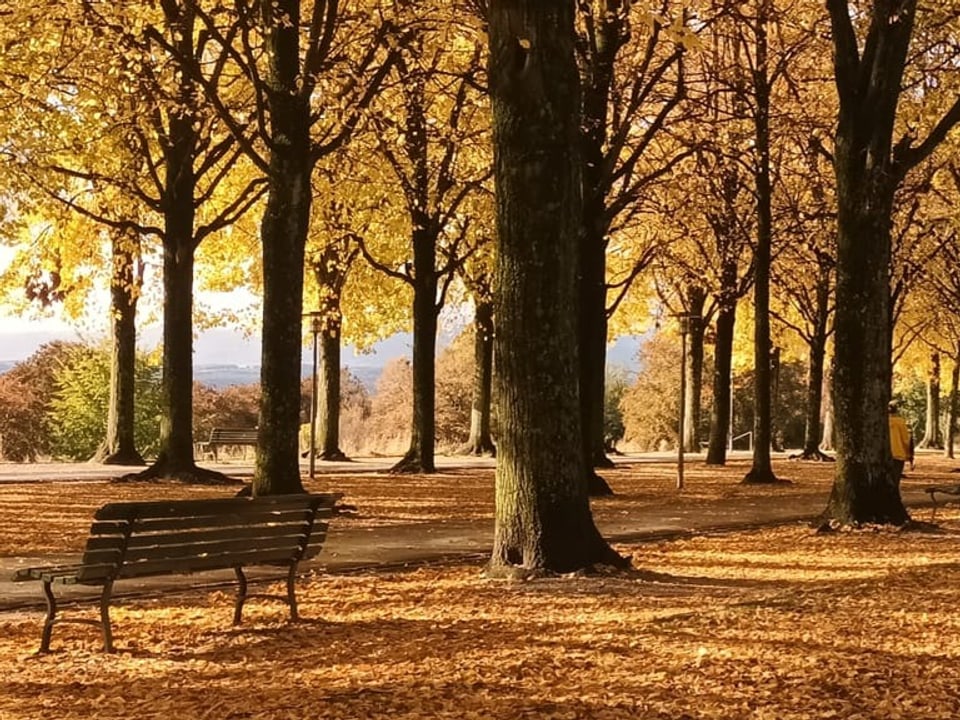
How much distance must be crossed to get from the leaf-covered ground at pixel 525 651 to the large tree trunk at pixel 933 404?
130 feet

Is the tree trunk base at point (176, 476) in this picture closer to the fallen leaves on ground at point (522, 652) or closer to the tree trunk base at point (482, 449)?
the fallen leaves on ground at point (522, 652)

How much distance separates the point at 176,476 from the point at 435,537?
9.68 m

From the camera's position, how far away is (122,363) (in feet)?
88.8

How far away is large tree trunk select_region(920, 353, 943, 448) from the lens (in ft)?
158

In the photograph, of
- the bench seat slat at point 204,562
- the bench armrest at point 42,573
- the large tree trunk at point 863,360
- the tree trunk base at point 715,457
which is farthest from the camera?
the tree trunk base at point 715,457

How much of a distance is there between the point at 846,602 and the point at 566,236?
3637mm

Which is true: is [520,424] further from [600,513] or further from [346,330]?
[346,330]

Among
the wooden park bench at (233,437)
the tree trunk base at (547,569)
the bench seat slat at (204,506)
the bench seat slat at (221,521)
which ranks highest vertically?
the wooden park bench at (233,437)

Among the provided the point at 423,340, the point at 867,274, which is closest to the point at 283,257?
the point at 867,274

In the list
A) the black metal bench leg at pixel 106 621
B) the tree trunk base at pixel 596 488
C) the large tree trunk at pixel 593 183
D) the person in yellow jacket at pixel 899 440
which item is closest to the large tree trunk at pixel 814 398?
the person in yellow jacket at pixel 899 440

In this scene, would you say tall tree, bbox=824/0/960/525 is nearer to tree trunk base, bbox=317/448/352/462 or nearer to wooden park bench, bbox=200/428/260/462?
tree trunk base, bbox=317/448/352/462

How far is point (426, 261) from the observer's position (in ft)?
86.7

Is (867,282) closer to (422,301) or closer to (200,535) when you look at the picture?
(200,535)

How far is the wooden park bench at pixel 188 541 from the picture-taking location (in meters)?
7.39
